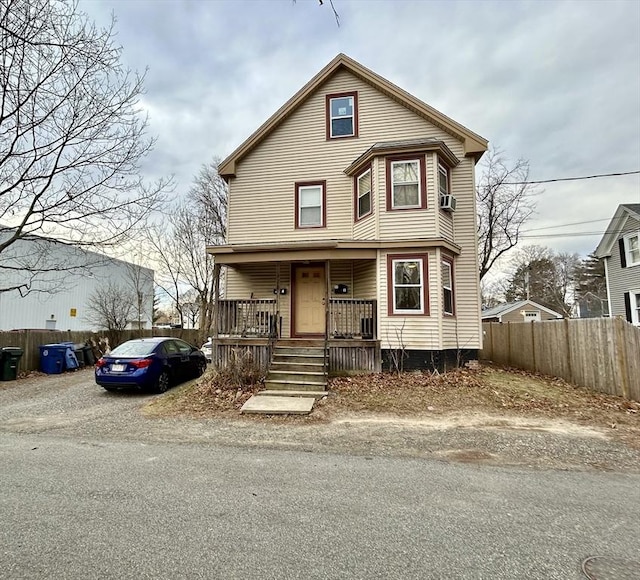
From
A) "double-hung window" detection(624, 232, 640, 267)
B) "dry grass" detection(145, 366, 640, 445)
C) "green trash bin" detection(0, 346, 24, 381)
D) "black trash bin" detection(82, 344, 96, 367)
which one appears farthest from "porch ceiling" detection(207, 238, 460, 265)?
"double-hung window" detection(624, 232, 640, 267)

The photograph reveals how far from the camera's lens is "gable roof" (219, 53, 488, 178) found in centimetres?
1207

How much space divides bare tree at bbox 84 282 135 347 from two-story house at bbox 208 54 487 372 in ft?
38.0

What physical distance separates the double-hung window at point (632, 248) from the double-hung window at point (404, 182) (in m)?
13.7

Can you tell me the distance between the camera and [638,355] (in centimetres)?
842

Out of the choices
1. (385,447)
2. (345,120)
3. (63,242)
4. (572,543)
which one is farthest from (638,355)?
(63,242)

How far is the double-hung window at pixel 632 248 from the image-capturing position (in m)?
18.1

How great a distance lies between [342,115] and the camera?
43.3 feet

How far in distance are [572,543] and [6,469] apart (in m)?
6.04

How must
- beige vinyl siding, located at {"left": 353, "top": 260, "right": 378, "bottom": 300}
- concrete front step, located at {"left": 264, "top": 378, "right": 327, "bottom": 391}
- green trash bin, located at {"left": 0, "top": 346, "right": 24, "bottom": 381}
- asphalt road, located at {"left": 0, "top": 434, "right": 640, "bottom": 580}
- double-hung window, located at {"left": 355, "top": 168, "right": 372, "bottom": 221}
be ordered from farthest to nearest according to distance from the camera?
1. green trash bin, located at {"left": 0, "top": 346, "right": 24, "bottom": 381}
2. double-hung window, located at {"left": 355, "top": 168, "right": 372, "bottom": 221}
3. beige vinyl siding, located at {"left": 353, "top": 260, "right": 378, "bottom": 300}
4. concrete front step, located at {"left": 264, "top": 378, "right": 327, "bottom": 391}
5. asphalt road, located at {"left": 0, "top": 434, "right": 640, "bottom": 580}

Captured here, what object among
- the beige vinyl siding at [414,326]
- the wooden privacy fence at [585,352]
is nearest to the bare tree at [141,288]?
the beige vinyl siding at [414,326]

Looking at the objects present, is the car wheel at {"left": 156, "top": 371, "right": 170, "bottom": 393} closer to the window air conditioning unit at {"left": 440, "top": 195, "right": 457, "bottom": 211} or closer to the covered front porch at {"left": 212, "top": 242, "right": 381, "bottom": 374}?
the covered front porch at {"left": 212, "top": 242, "right": 381, "bottom": 374}

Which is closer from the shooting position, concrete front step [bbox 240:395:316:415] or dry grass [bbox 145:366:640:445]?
concrete front step [bbox 240:395:316:415]

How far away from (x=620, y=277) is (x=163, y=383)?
21.2 m

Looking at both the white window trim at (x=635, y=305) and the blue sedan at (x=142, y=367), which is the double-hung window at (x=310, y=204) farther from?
the white window trim at (x=635, y=305)
